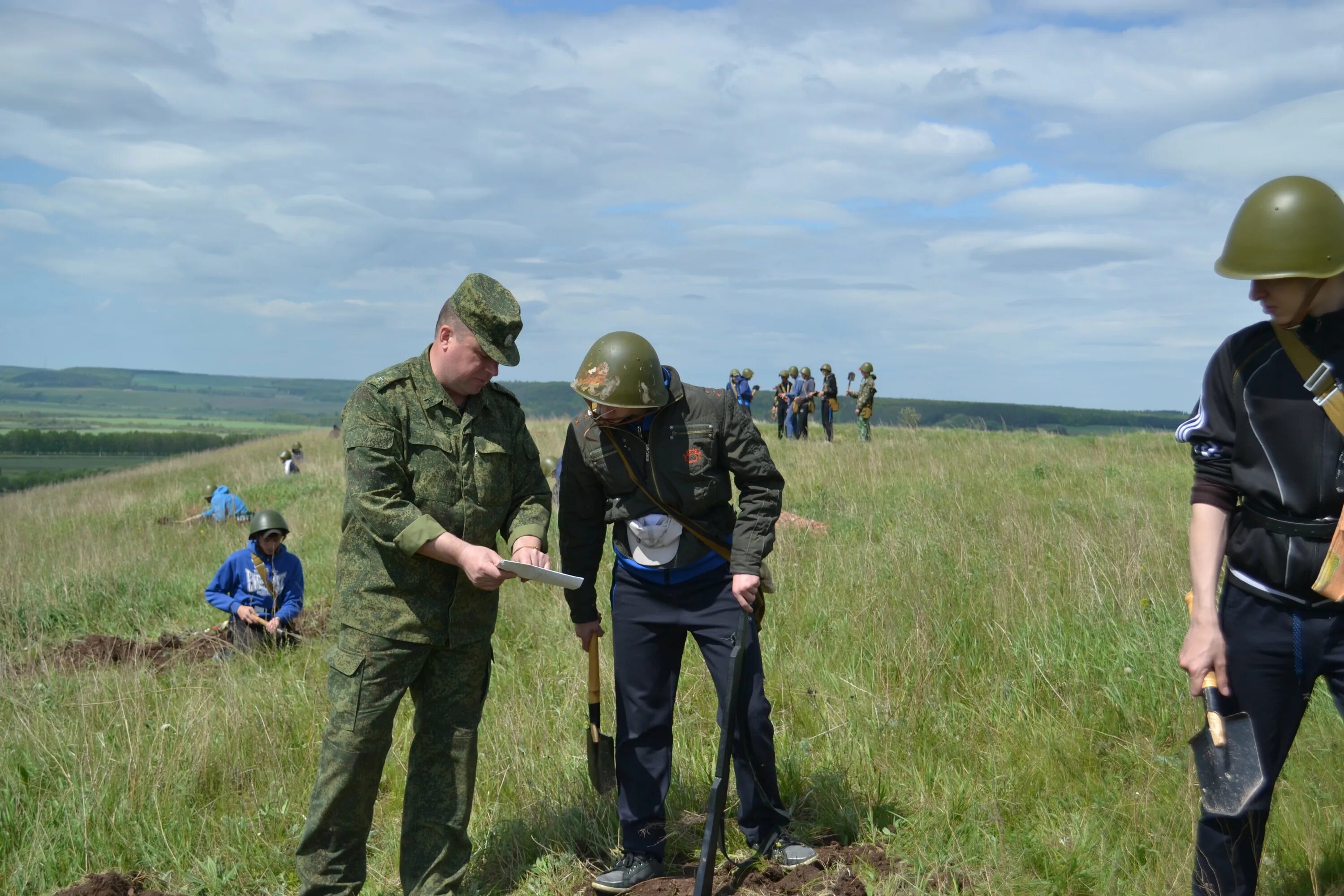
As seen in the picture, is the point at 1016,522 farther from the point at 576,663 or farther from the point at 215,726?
the point at 215,726

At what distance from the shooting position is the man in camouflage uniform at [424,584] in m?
3.68

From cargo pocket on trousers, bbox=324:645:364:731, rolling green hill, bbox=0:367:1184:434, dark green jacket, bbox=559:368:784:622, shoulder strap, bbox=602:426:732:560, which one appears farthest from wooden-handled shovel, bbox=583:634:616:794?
rolling green hill, bbox=0:367:1184:434

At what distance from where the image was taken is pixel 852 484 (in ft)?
40.3

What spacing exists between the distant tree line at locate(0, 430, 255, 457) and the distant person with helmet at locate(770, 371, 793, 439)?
216 feet

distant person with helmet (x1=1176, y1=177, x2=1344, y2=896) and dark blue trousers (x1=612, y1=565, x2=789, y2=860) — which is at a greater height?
distant person with helmet (x1=1176, y1=177, x2=1344, y2=896)

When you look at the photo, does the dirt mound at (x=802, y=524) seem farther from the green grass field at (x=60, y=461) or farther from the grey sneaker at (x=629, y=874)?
the green grass field at (x=60, y=461)

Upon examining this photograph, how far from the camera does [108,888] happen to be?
399 cm

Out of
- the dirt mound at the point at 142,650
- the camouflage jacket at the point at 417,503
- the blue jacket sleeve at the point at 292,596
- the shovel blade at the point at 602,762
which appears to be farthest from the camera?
the blue jacket sleeve at the point at 292,596

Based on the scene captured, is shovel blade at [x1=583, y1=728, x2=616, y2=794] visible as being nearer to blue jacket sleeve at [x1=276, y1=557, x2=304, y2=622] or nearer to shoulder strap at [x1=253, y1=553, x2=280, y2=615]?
blue jacket sleeve at [x1=276, y1=557, x2=304, y2=622]

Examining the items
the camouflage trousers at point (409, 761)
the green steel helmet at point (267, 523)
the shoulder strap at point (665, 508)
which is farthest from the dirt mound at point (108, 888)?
the green steel helmet at point (267, 523)

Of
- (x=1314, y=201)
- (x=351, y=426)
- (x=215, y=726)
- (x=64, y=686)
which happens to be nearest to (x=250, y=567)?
(x=64, y=686)

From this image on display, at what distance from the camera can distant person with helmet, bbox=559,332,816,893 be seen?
3.91 m

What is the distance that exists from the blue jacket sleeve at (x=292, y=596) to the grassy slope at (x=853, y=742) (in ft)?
1.43

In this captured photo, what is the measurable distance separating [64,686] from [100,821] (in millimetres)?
1830
